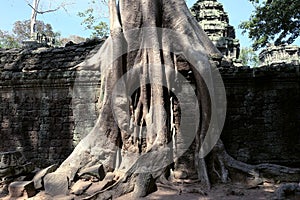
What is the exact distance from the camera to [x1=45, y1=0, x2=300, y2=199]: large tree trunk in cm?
361

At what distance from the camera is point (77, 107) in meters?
5.54

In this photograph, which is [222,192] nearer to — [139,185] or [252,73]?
[139,185]

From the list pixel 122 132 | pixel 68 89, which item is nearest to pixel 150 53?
pixel 122 132

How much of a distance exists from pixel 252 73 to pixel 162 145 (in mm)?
2257

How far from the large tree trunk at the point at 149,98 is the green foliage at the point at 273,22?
5.15 m

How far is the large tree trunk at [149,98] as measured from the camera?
142 inches

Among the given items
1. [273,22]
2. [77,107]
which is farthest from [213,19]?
[77,107]

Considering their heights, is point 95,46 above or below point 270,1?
below

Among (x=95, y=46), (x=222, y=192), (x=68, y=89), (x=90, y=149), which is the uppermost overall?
(x=95, y=46)

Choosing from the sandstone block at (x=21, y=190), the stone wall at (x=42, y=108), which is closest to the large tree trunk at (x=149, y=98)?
the sandstone block at (x=21, y=190)

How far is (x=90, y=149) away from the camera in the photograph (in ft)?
12.3

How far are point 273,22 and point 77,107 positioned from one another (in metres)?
6.19

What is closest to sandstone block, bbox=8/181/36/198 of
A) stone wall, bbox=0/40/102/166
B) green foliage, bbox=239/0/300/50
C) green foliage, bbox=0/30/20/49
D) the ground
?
the ground

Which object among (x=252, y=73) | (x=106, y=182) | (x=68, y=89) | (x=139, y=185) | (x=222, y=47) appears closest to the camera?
(x=139, y=185)
